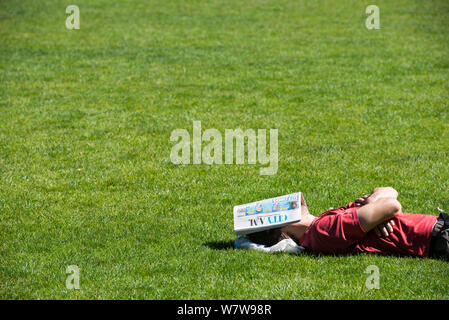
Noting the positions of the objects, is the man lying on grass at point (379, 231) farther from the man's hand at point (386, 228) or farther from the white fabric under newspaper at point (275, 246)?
the white fabric under newspaper at point (275, 246)

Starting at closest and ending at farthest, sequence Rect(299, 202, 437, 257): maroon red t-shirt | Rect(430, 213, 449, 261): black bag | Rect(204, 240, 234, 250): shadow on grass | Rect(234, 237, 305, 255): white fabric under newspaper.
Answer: Rect(430, 213, 449, 261): black bag, Rect(299, 202, 437, 257): maroon red t-shirt, Rect(234, 237, 305, 255): white fabric under newspaper, Rect(204, 240, 234, 250): shadow on grass

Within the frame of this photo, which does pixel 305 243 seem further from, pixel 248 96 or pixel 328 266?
pixel 248 96

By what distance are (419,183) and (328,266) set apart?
3090 millimetres

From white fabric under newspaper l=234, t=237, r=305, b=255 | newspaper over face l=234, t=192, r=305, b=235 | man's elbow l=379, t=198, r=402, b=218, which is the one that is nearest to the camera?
man's elbow l=379, t=198, r=402, b=218

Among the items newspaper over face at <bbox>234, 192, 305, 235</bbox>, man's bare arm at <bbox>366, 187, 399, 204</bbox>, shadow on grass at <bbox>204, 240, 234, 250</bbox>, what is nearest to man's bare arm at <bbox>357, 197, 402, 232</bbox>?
man's bare arm at <bbox>366, 187, 399, 204</bbox>

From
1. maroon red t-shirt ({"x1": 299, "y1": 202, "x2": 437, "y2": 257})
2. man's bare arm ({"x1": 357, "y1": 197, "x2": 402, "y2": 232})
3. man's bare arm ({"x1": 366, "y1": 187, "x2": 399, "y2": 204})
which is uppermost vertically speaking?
man's bare arm ({"x1": 366, "y1": 187, "x2": 399, "y2": 204})

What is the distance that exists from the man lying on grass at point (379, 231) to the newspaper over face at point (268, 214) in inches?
11.9

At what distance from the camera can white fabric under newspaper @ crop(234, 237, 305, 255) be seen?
625cm

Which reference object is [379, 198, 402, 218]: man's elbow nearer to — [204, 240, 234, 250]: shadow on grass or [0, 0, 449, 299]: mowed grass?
[0, 0, 449, 299]: mowed grass

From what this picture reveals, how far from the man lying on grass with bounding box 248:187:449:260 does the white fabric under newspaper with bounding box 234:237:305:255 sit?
125mm

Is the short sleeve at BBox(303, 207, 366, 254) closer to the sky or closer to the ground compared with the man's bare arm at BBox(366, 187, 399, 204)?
closer to the ground

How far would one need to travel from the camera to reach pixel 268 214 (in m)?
6.24
